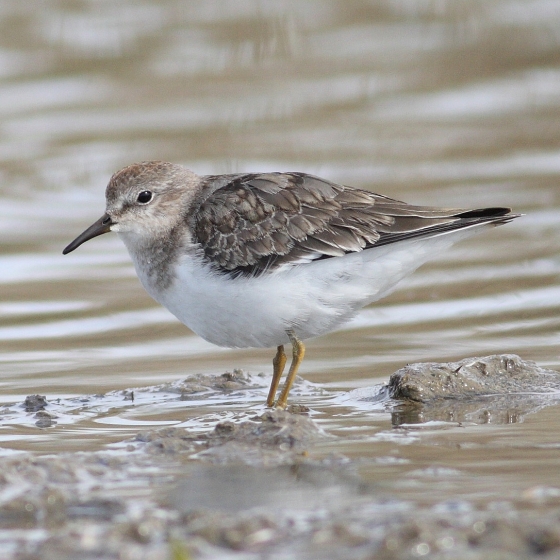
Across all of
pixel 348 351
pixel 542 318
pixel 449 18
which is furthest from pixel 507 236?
pixel 449 18

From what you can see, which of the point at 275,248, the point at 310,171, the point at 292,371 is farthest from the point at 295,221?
the point at 310,171

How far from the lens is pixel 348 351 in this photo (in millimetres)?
9289

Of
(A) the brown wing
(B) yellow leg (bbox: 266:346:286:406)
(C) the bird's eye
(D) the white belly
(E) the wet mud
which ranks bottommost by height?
(E) the wet mud

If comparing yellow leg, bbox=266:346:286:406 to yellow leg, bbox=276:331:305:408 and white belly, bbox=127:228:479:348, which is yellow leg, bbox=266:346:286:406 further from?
white belly, bbox=127:228:479:348

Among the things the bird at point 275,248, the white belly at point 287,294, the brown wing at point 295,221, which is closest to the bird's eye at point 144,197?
the bird at point 275,248

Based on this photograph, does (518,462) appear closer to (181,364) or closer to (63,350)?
(181,364)

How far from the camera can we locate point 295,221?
7754 mm

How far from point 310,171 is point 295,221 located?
721 cm

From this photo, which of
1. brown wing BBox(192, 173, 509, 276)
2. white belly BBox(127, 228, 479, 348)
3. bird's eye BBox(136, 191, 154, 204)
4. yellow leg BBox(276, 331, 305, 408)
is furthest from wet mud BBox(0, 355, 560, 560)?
bird's eye BBox(136, 191, 154, 204)

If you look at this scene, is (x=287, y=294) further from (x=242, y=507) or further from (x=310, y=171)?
(x=310, y=171)

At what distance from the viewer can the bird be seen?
7484 mm

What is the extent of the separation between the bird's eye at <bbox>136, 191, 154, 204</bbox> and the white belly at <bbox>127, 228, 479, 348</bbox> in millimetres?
718

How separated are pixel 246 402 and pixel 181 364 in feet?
4.87

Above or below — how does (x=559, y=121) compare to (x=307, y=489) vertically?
above
